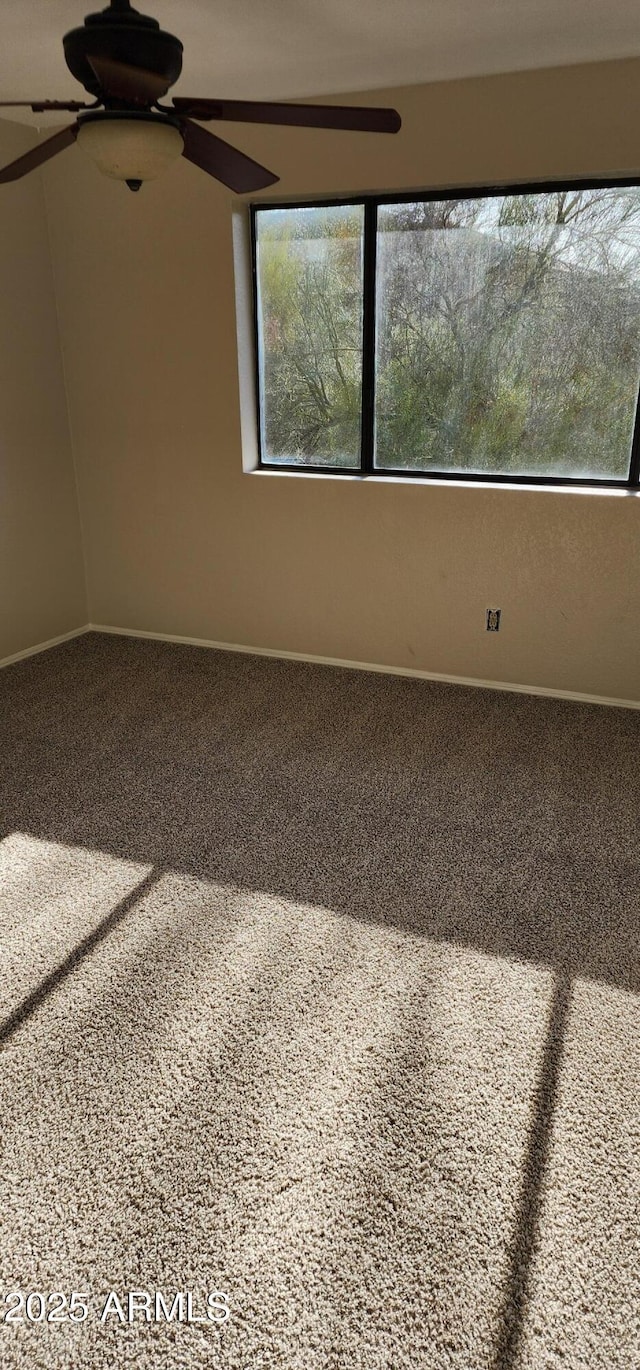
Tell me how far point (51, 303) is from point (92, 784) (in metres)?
2.48

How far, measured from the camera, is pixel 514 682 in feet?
12.5

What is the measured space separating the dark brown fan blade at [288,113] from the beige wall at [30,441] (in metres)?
2.34

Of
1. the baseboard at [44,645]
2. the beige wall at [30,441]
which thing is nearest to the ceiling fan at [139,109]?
the beige wall at [30,441]

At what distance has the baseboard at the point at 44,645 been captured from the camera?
416cm

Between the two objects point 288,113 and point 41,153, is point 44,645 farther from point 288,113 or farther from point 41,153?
point 288,113

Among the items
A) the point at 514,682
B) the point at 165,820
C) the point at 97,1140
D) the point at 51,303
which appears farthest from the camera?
the point at 51,303

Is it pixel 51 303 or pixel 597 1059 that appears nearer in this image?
pixel 597 1059

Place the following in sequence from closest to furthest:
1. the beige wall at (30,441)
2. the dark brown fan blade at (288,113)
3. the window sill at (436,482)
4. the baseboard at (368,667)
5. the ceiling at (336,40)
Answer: the dark brown fan blade at (288,113)
the ceiling at (336,40)
the window sill at (436,482)
the baseboard at (368,667)
the beige wall at (30,441)

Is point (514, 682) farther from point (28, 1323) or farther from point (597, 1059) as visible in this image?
point (28, 1323)

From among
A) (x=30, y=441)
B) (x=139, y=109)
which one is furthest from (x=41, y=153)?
(x=30, y=441)

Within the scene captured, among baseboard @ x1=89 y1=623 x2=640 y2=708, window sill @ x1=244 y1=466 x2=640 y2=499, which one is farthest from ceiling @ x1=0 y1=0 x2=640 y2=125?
baseboard @ x1=89 y1=623 x2=640 y2=708

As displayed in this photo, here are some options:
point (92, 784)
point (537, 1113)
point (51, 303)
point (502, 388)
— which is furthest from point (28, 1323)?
point (51, 303)

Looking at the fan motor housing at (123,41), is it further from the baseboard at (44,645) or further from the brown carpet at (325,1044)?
the baseboard at (44,645)

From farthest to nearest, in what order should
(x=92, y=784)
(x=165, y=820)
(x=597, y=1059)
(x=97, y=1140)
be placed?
(x=92, y=784) → (x=165, y=820) → (x=597, y=1059) → (x=97, y=1140)
